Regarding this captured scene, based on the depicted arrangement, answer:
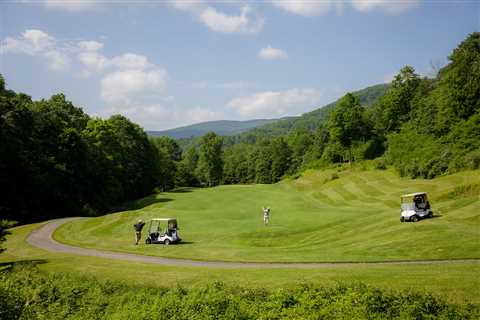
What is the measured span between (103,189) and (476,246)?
6574cm

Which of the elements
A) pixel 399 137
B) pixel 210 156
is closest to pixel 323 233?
pixel 399 137

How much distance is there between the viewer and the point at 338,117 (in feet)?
313

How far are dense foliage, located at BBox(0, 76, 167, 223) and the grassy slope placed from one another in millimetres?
32651

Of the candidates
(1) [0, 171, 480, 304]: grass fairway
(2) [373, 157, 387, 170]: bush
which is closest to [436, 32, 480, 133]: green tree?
(2) [373, 157, 387, 170]: bush

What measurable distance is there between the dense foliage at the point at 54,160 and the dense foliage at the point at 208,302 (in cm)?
4073

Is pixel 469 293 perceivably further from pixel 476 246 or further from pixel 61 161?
pixel 61 161

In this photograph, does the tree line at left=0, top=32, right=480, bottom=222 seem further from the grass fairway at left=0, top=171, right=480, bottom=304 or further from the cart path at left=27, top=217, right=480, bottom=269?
the cart path at left=27, top=217, right=480, bottom=269

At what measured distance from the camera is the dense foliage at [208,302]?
40.2 feet

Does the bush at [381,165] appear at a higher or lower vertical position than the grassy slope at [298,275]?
higher

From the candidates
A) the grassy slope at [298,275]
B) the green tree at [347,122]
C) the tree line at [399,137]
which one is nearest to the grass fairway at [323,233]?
the grassy slope at [298,275]

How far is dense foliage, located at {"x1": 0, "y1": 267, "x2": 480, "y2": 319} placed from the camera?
12266mm

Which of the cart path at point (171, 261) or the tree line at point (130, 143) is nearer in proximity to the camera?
the cart path at point (171, 261)

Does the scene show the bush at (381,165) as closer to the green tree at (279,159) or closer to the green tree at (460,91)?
the green tree at (460,91)

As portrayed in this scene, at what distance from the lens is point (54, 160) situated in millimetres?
63406
